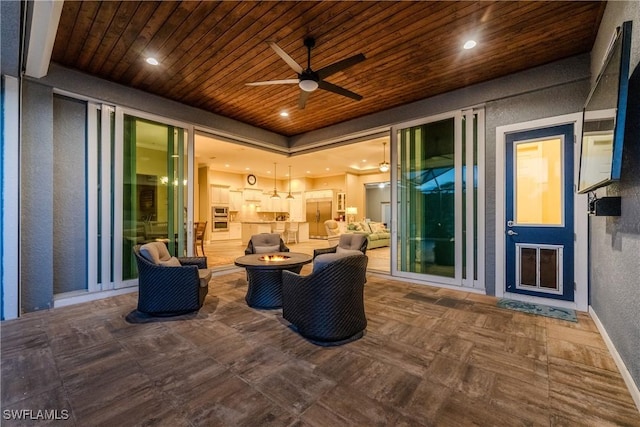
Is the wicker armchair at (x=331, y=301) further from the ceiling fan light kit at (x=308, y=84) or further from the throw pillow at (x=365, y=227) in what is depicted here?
the throw pillow at (x=365, y=227)

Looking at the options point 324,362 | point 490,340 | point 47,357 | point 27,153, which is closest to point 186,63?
point 27,153

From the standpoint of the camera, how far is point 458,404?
1.72 m

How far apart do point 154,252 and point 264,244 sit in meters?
1.90

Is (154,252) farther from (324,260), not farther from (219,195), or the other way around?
(219,195)

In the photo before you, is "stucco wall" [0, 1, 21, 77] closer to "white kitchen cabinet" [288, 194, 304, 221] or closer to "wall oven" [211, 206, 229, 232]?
"wall oven" [211, 206, 229, 232]

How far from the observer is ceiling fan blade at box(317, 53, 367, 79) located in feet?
8.87

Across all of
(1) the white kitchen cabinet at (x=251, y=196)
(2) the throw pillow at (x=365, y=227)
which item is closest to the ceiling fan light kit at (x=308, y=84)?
(2) the throw pillow at (x=365, y=227)

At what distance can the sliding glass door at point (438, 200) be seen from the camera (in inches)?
163

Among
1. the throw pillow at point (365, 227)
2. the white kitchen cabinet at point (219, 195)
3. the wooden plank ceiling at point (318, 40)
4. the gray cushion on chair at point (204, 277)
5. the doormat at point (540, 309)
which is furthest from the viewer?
the white kitchen cabinet at point (219, 195)

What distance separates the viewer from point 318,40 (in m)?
3.01

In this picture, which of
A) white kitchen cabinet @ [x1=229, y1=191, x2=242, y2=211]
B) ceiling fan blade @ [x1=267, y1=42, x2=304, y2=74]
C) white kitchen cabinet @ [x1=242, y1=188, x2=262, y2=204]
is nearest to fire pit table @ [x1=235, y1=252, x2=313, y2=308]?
ceiling fan blade @ [x1=267, y1=42, x2=304, y2=74]

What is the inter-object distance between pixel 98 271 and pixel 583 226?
638cm

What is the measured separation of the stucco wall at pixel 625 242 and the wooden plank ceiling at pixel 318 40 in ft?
1.95

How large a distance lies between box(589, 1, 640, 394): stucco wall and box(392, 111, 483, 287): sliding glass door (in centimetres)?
152
